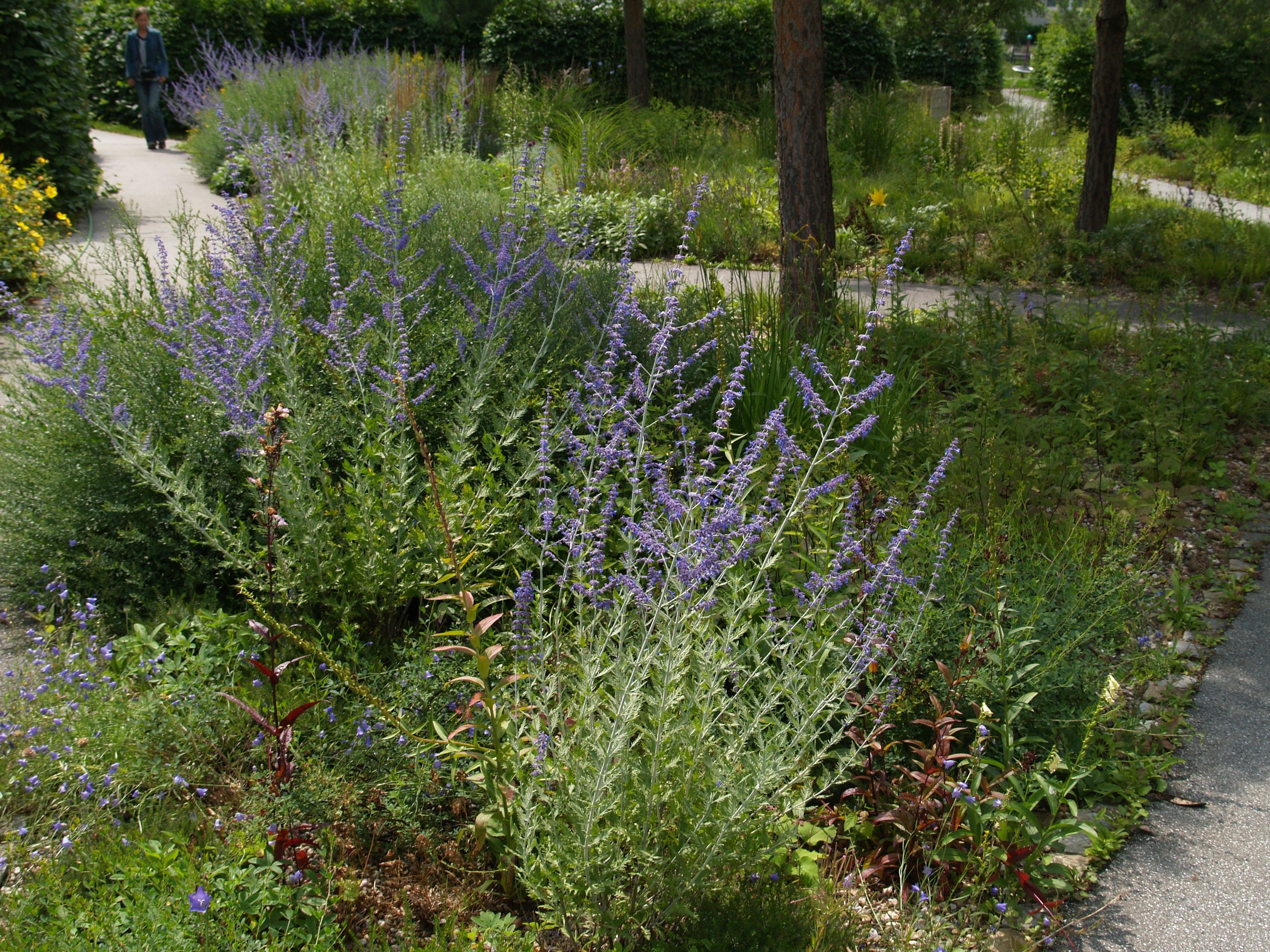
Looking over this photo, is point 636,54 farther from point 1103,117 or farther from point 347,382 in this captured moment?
point 347,382

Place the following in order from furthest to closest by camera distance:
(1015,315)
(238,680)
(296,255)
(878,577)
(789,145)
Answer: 1. (1015,315)
2. (789,145)
3. (296,255)
4. (238,680)
5. (878,577)

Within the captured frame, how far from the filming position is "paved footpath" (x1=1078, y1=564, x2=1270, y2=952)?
7.69 ft

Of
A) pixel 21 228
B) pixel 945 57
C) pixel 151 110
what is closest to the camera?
pixel 21 228

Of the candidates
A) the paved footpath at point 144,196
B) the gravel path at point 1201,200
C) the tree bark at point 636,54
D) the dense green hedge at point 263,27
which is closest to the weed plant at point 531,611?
the paved footpath at point 144,196

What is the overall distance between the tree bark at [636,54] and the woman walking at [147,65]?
7.75m

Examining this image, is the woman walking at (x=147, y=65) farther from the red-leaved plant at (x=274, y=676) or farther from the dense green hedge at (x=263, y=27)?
the red-leaved plant at (x=274, y=676)

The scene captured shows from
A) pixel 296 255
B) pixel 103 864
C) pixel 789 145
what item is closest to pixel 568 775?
pixel 103 864

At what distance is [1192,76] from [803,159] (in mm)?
19606

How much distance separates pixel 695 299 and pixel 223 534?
317 cm

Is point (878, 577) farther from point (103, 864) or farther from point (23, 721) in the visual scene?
point (23, 721)

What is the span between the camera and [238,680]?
2869mm

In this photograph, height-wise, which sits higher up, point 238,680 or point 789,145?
point 789,145

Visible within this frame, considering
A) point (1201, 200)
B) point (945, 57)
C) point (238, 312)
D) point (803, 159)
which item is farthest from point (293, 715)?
point (945, 57)

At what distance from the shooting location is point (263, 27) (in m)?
20.7
